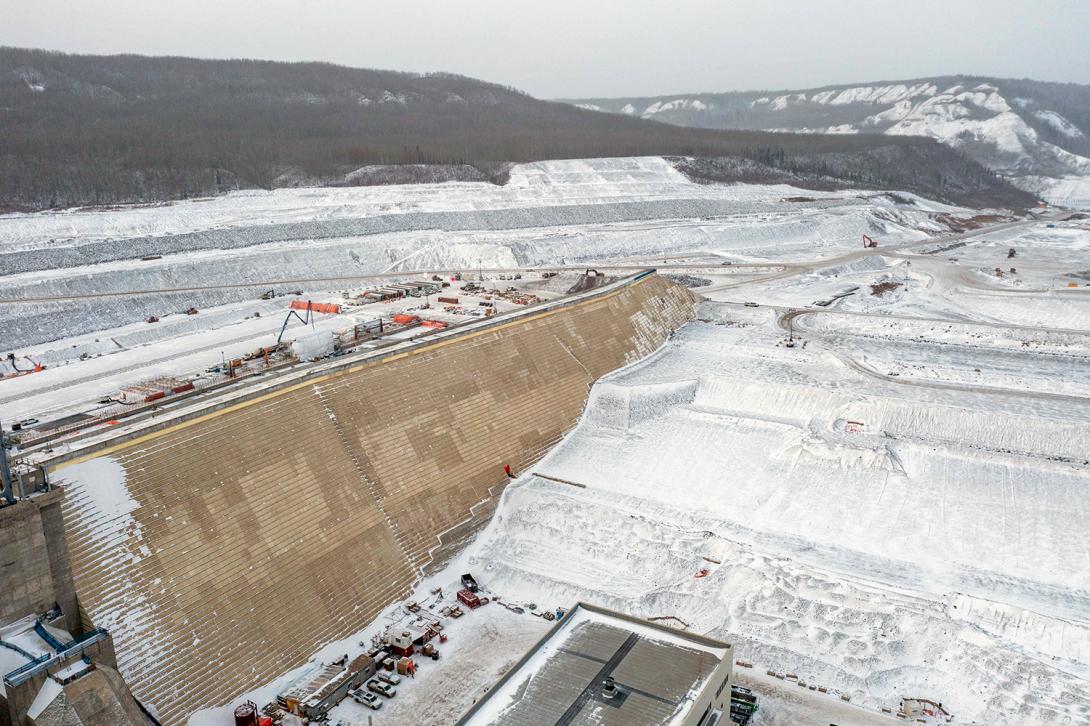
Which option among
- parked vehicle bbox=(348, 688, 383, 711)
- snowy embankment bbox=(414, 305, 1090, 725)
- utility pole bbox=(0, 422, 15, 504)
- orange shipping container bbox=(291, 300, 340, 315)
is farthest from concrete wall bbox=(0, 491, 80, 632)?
orange shipping container bbox=(291, 300, 340, 315)

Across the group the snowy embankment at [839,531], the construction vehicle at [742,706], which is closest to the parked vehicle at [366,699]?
the snowy embankment at [839,531]

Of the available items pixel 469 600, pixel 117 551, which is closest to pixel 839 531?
pixel 469 600

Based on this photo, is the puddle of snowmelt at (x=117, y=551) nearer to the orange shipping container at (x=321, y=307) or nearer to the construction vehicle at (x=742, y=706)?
the construction vehicle at (x=742, y=706)

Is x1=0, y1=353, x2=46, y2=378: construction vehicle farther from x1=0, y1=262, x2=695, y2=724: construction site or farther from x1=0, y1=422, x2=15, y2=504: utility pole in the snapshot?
x1=0, y1=422, x2=15, y2=504: utility pole

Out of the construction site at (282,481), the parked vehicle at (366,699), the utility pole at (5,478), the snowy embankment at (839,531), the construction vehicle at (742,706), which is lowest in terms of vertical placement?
the construction vehicle at (742,706)

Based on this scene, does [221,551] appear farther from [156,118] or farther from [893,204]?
[156,118]

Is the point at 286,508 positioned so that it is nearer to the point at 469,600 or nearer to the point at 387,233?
the point at 469,600

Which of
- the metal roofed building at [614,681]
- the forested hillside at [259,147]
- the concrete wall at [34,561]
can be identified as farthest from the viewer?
the forested hillside at [259,147]

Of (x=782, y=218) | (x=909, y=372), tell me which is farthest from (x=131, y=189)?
(x=909, y=372)
